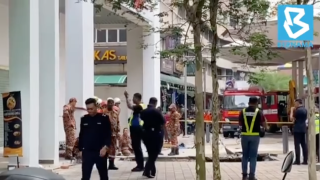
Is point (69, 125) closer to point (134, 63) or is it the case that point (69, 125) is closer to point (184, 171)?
point (184, 171)

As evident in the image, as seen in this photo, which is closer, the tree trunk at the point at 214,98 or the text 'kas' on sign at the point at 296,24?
the text 'kas' on sign at the point at 296,24

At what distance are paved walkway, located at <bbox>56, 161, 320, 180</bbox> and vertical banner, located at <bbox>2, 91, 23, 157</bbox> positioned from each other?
4.48 feet

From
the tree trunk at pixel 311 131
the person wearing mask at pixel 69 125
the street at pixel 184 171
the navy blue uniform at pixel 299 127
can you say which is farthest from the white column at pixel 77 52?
the tree trunk at pixel 311 131

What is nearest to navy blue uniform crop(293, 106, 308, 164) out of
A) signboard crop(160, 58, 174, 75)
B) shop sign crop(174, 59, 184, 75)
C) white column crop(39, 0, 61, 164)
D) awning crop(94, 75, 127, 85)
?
shop sign crop(174, 59, 184, 75)

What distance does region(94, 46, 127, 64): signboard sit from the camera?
42.1 metres

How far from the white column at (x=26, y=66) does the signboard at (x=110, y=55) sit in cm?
2827

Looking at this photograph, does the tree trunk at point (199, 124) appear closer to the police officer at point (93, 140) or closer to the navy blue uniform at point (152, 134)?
the police officer at point (93, 140)

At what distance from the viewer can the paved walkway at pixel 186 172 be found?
545 inches

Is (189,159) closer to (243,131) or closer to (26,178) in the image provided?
(243,131)

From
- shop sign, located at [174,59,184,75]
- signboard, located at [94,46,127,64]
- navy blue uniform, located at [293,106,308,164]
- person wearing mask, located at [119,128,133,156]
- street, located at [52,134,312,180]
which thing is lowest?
street, located at [52,134,312,180]

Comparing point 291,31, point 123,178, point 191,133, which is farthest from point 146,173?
point 191,133

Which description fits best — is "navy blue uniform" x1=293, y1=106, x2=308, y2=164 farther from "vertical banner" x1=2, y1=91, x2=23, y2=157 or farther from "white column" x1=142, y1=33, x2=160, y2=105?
"white column" x1=142, y1=33, x2=160, y2=105

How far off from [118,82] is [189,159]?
21.8m

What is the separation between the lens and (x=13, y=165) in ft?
43.0
